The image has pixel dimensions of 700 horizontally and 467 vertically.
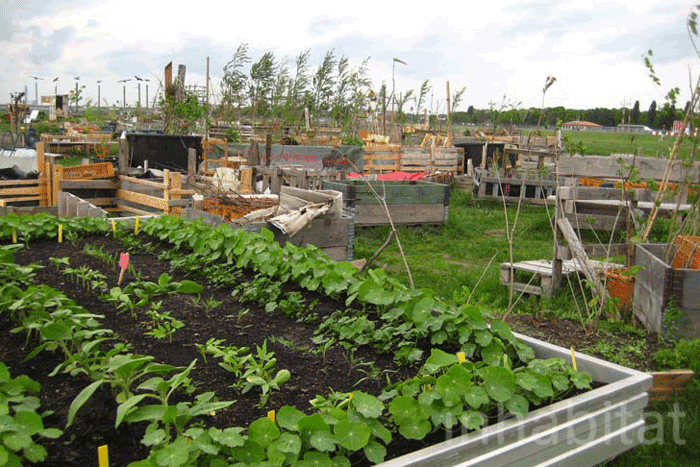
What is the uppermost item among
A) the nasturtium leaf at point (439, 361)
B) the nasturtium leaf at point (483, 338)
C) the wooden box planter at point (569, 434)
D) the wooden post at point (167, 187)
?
the wooden post at point (167, 187)

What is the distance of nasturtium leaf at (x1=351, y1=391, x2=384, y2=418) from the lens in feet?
8.86

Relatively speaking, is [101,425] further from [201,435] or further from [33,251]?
[33,251]

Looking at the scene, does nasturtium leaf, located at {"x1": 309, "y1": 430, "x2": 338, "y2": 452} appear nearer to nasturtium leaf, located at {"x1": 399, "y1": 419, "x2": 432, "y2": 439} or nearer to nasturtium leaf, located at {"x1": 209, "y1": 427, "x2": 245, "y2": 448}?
nasturtium leaf, located at {"x1": 209, "y1": 427, "x2": 245, "y2": 448}

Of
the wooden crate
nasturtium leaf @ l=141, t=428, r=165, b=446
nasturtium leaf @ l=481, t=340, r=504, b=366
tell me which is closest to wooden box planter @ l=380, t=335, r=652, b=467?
nasturtium leaf @ l=481, t=340, r=504, b=366

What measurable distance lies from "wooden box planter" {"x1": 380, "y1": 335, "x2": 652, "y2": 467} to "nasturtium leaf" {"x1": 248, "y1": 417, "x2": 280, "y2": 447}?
0.42 meters

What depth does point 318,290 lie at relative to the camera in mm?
4988

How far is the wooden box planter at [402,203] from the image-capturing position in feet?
38.6

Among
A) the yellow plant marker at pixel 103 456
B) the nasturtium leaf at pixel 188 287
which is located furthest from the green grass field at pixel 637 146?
the yellow plant marker at pixel 103 456

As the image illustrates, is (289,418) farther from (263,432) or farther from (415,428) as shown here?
(415,428)

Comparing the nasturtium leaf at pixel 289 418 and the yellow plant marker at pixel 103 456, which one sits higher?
the nasturtium leaf at pixel 289 418

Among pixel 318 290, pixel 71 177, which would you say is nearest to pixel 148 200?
pixel 71 177

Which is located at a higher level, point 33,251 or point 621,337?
point 33,251

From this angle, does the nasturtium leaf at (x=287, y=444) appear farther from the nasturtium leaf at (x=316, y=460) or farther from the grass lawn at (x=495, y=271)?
the grass lawn at (x=495, y=271)

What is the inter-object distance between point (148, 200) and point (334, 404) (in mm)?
7642
